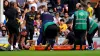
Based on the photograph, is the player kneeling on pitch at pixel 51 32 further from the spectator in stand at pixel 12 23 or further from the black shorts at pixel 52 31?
the spectator in stand at pixel 12 23

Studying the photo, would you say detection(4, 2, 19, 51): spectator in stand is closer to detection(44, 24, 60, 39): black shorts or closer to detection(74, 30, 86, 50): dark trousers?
detection(44, 24, 60, 39): black shorts

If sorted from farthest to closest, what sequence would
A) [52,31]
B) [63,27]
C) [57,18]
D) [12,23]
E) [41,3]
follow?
[41,3]
[57,18]
[63,27]
[12,23]
[52,31]

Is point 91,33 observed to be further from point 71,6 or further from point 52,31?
point 71,6

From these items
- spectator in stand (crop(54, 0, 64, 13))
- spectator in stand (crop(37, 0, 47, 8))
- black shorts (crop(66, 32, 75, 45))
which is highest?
spectator in stand (crop(37, 0, 47, 8))

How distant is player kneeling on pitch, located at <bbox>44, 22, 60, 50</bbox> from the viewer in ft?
64.0

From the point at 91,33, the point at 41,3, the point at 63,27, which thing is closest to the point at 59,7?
the point at 41,3

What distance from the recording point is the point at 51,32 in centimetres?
1956

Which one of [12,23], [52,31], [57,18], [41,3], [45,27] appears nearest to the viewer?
[52,31]

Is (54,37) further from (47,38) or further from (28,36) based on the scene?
(28,36)

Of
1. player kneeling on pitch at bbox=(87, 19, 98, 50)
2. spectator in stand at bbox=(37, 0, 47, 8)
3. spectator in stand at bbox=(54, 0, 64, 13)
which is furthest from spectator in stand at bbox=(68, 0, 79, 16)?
player kneeling on pitch at bbox=(87, 19, 98, 50)

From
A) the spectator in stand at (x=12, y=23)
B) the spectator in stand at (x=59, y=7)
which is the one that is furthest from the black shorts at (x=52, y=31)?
the spectator in stand at (x=59, y=7)

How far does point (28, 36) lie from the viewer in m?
22.5

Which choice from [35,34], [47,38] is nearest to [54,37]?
[47,38]

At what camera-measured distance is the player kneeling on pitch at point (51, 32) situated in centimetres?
1952
